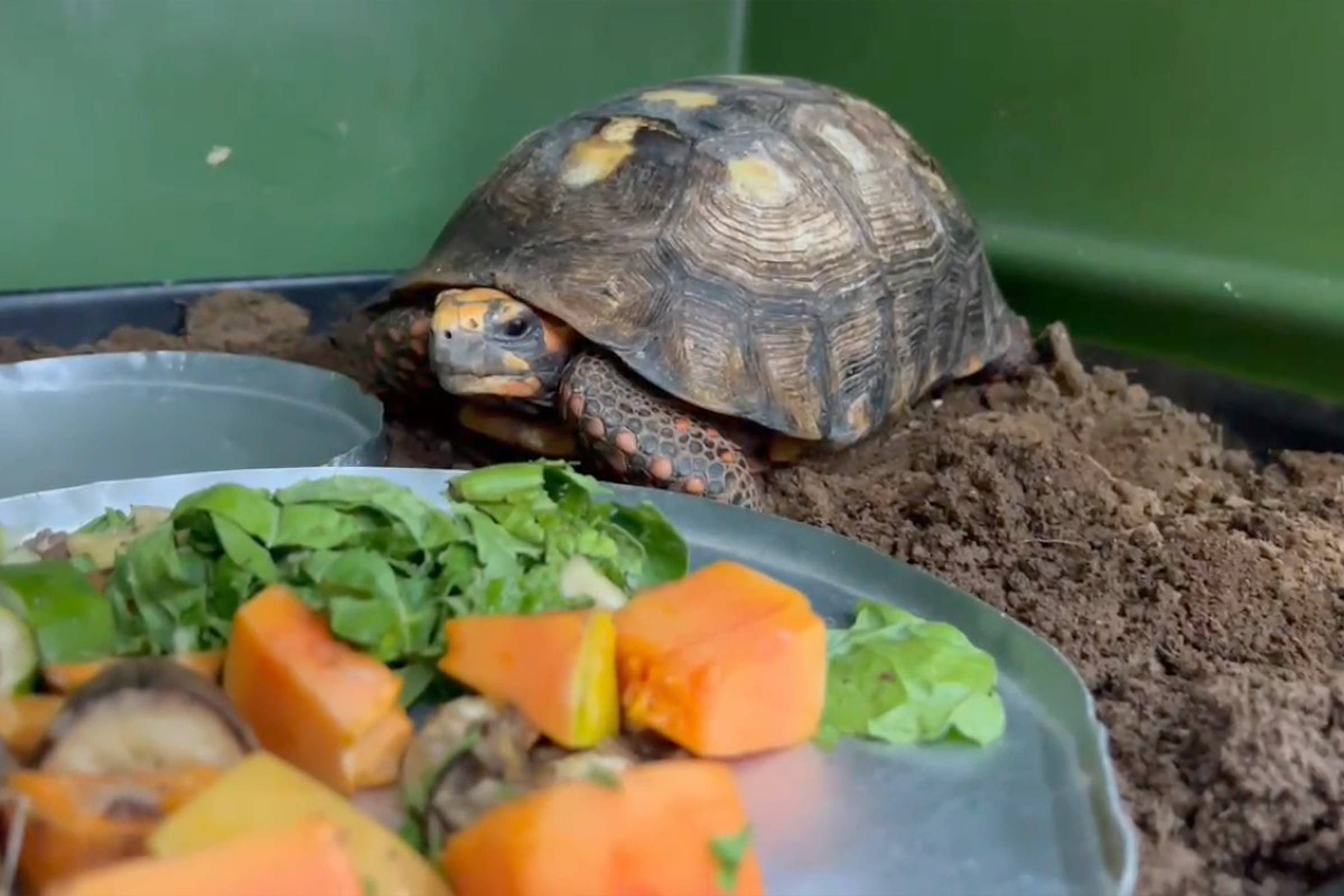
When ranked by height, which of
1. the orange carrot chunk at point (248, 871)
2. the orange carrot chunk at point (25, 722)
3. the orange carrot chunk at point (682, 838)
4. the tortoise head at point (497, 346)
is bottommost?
the tortoise head at point (497, 346)

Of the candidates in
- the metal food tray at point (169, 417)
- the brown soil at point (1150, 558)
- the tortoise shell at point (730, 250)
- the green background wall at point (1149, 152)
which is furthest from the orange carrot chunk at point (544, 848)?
the green background wall at point (1149, 152)

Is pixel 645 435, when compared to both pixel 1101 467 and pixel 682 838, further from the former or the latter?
pixel 682 838

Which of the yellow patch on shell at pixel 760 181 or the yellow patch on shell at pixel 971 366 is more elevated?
the yellow patch on shell at pixel 760 181

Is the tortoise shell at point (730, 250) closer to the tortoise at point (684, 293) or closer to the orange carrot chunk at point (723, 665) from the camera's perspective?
the tortoise at point (684, 293)

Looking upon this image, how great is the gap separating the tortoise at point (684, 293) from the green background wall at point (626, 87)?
1.66 ft

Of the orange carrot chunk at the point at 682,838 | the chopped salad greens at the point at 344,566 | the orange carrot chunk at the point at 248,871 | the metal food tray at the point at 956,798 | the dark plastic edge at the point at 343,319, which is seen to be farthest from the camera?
the dark plastic edge at the point at 343,319

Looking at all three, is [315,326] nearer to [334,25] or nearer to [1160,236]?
[334,25]

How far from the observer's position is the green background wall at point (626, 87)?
6.17 feet

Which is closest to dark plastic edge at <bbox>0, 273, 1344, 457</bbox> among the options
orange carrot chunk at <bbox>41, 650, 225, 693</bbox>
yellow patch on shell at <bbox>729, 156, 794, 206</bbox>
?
yellow patch on shell at <bbox>729, 156, 794, 206</bbox>

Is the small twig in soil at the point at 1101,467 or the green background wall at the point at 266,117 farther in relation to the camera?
the green background wall at the point at 266,117

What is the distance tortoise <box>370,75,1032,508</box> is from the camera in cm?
148

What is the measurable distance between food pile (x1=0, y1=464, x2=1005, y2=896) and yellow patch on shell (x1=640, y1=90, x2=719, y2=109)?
2.78ft

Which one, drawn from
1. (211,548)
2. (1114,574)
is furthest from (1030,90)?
(211,548)

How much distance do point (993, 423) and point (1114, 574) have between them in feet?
1.75
